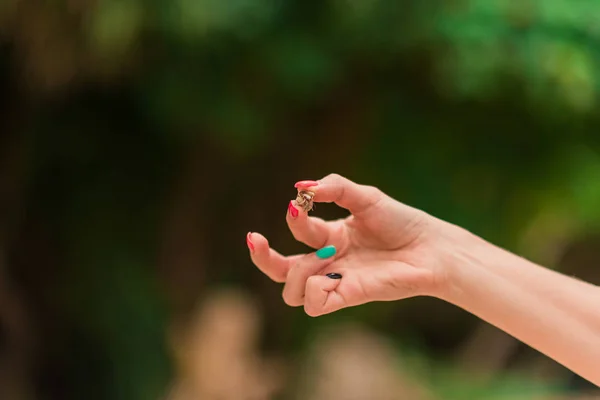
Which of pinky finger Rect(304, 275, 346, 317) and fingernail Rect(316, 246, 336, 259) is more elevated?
fingernail Rect(316, 246, 336, 259)

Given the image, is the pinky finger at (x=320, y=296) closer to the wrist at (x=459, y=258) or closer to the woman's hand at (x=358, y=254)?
the woman's hand at (x=358, y=254)

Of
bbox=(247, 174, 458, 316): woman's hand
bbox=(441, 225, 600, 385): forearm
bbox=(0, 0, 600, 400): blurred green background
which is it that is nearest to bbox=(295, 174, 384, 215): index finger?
bbox=(247, 174, 458, 316): woman's hand

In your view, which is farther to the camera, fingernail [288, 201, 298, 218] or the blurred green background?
the blurred green background

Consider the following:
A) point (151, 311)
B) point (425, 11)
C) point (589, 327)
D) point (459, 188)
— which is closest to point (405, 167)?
point (459, 188)

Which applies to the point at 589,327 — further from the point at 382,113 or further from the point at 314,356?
the point at 314,356

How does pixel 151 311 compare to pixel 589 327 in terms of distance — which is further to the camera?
pixel 151 311

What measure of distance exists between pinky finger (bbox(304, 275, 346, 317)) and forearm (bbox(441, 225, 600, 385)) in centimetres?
13

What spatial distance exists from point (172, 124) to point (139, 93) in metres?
0.10

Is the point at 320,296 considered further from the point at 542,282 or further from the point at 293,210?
the point at 542,282

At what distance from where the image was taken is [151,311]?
4.83 ft

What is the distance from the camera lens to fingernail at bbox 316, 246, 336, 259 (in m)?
0.59

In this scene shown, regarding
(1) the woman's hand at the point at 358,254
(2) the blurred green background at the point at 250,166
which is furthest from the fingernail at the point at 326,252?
(2) the blurred green background at the point at 250,166

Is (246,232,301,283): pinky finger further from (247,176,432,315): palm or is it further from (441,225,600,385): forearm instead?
(441,225,600,385): forearm

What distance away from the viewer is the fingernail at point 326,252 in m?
0.59
